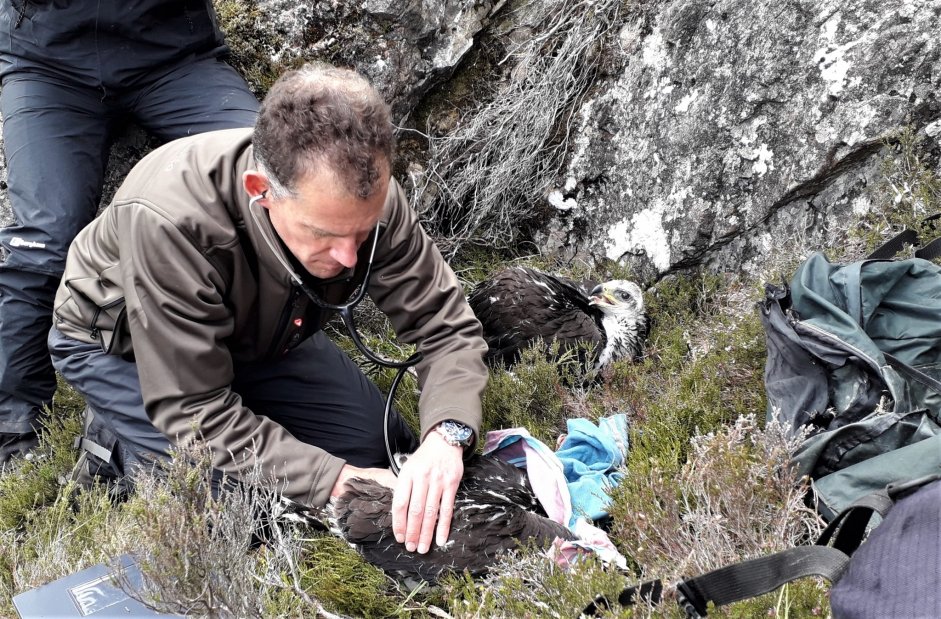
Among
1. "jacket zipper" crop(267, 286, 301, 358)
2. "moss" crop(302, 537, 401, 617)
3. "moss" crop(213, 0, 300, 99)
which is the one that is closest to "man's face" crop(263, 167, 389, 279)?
"jacket zipper" crop(267, 286, 301, 358)

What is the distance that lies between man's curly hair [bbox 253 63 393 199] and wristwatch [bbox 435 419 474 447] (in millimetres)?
1062

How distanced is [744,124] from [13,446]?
4642 millimetres

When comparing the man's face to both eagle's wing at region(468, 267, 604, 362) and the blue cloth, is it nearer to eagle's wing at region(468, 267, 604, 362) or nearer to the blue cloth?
the blue cloth

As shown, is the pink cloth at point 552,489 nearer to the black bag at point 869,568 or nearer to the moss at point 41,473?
the black bag at point 869,568

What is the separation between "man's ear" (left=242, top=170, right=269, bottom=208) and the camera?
2672mm

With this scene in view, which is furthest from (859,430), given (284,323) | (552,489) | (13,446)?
(13,446)

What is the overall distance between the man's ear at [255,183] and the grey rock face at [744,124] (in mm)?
2896

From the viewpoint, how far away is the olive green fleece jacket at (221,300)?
2789 millimetres

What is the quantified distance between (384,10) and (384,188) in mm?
2926

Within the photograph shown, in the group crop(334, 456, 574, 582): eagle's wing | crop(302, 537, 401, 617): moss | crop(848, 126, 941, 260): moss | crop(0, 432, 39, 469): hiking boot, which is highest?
crop(848, 126, 941, 260): moss

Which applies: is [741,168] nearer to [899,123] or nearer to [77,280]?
[899,123]

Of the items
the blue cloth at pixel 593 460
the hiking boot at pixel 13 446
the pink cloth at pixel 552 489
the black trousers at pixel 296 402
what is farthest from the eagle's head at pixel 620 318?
the hiking boot at pixel 13 446

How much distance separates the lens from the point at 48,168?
4.07 m

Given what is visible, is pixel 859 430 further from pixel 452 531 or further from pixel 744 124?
pixel 744 124
